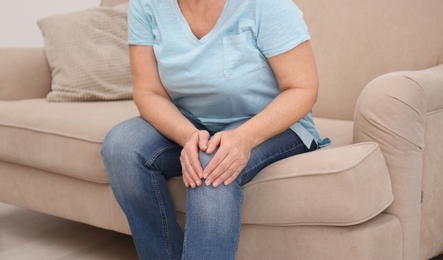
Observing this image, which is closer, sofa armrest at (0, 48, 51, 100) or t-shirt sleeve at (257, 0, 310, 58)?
t-shirt sleeve at (257, 0, 310, 58)

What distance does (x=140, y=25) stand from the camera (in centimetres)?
155

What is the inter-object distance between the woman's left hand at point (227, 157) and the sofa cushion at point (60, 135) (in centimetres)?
52

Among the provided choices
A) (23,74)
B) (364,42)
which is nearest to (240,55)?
(364,42)

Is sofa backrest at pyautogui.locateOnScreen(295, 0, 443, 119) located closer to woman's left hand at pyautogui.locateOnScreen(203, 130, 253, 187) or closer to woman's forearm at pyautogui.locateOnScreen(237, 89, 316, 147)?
woman's forearm at pyautogui.locateOnScreen(237, 89, 316, 147)

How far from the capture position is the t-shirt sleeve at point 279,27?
4.55 ft

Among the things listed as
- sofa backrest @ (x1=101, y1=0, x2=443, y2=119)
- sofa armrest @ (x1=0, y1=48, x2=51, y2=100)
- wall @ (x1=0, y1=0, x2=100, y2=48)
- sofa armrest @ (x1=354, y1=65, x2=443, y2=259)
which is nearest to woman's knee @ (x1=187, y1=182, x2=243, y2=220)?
sofa armrest @ (x1=354, y1=65, x2=443, y2=259)

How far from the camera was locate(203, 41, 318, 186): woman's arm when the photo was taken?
4.26ft

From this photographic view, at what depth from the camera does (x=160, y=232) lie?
1.42m

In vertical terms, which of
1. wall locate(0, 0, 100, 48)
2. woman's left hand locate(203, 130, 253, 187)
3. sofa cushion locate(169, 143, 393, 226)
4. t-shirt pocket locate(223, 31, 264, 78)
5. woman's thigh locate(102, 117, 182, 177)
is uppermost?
t-shirt pocket locate(223, 31, 264, 78)

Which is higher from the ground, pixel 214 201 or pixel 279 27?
pixel 279 27

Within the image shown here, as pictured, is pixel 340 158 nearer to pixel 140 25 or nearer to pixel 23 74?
pixel 140 25

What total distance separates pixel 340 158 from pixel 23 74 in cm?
145

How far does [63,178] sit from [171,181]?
1.66 feet

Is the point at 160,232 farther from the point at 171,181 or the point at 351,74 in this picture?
the point at 351,74
